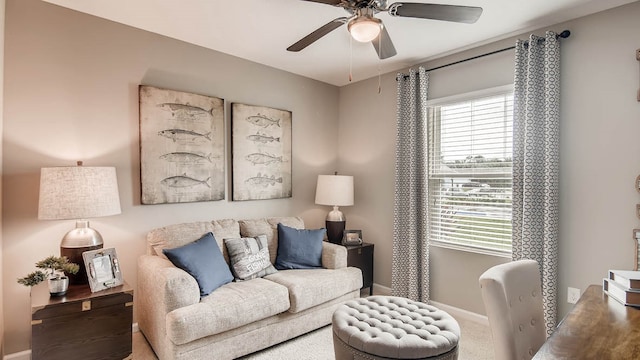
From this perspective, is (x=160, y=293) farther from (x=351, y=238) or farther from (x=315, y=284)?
(x=351, y=238)

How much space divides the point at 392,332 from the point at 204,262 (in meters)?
1.51

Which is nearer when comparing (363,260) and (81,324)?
(81,324)

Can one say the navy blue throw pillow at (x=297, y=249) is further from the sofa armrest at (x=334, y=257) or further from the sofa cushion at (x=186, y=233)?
the sofa cushion at (x=186, y=233)

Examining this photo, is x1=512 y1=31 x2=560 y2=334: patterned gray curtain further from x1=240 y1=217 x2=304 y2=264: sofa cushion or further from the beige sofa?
x1=240 y1=217 x2=304 y2=264: sofa cushion

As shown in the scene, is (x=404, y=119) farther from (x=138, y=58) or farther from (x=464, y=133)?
(x=138, y=58)

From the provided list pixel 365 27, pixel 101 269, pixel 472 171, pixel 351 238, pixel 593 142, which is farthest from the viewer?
pixel 351 238

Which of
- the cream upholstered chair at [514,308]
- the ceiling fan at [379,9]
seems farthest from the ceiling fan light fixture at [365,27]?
the cream upholstered chair at [514,308]

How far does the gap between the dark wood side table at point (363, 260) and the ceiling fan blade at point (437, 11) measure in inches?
95.8

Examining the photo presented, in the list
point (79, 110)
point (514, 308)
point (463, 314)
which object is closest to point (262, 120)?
point (79, 110)

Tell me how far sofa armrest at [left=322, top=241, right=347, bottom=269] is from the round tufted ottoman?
1.00 m

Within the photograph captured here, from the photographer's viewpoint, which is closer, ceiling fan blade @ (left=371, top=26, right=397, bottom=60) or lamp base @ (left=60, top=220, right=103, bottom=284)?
ceiling fan blade @ (left=371, top=26, right=397, bottom=60)

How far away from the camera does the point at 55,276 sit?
6.91 ft

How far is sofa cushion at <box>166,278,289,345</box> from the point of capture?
6.95 ft

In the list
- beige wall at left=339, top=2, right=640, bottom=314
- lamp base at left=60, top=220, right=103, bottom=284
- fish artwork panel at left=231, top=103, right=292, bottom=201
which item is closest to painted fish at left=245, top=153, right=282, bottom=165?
fish artwork panel at left=231, top=103, right=292, bottom=201
